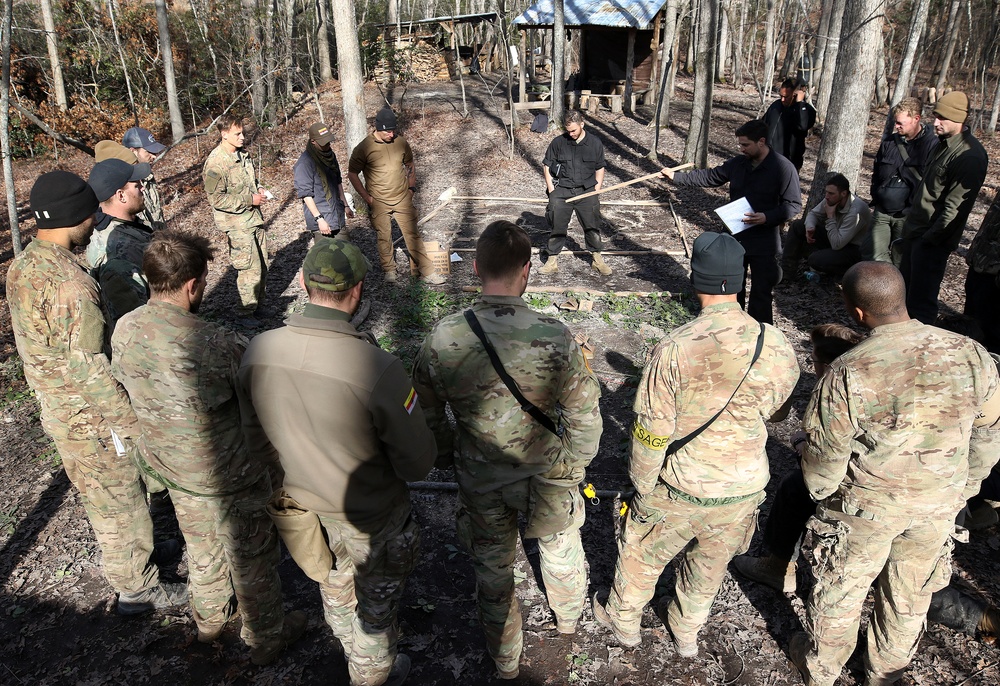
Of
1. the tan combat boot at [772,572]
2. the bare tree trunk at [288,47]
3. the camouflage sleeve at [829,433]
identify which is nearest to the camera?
the camouflage sleeve at [829,433]

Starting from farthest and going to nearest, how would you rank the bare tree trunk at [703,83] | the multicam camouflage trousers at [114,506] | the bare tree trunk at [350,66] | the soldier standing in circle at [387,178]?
the bare tree trunk at [703,83] → the bare tree trunk at [350,66] → the soldier standing in circle at [387,178] → the multicam camouflage trousers at [114,506]

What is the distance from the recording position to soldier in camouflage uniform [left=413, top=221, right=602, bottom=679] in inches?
100

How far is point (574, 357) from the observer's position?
102 inches

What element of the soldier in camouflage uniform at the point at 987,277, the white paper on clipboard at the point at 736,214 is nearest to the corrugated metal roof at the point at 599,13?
the white paper on clipboard at the point at 736,214

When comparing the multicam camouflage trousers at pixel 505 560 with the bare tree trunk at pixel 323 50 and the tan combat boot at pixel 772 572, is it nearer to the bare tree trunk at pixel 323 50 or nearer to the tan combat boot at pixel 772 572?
the tan combat boot at pixel 772 572

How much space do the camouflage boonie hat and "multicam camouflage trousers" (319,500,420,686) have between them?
1045mm

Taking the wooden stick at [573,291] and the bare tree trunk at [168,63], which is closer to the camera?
the wooden stick at [573,291]

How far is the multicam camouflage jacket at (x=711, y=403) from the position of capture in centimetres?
252

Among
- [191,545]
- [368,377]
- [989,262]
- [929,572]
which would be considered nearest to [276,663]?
[191,545]

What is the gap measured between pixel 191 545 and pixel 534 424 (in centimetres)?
190

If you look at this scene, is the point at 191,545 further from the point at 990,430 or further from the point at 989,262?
the point at 989,262

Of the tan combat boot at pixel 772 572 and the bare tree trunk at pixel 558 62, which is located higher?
the bare tree trunk at pixel 558 62

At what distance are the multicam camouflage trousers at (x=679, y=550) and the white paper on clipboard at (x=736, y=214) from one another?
326 cm

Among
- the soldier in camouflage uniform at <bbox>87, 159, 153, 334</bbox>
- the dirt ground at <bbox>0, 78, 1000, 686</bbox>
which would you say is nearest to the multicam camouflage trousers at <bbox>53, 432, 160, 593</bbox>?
the dirt ground at <bbox>0, 78, 1000, 686</bbox>
